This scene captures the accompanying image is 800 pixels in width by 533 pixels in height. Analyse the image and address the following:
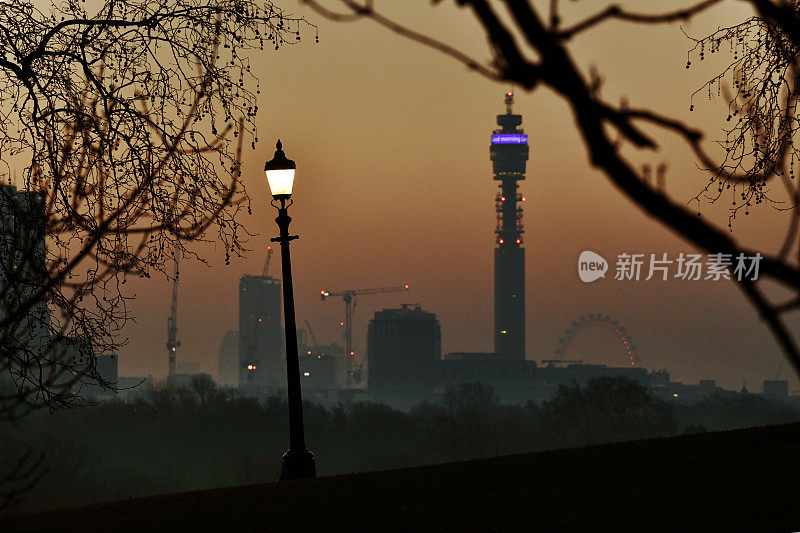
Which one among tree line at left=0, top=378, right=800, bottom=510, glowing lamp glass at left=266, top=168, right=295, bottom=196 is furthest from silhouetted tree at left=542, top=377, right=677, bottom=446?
glowing lamp glass at left=266, top=168, right=295, bottom=196

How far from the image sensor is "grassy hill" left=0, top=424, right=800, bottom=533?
31.5ft

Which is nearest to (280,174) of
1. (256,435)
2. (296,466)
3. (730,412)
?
(296,466)

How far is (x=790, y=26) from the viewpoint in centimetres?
237

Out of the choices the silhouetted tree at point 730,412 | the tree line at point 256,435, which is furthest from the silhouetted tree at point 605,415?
the silhouetted tree at point 730,412

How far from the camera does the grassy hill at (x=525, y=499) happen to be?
31.5 ft

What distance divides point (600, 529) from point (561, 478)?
2975 mm

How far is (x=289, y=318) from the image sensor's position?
14.1 metres

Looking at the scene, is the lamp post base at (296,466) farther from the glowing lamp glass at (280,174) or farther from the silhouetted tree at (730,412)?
the silhouetted tree at (730,412)

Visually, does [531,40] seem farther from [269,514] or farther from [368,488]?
[368,488]

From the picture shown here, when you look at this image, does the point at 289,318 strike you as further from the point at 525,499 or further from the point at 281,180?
the point at 525,499

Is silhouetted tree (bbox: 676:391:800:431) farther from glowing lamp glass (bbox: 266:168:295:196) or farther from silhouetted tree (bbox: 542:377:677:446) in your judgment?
glowing lamp glass (bbox: 266:168:295:196)

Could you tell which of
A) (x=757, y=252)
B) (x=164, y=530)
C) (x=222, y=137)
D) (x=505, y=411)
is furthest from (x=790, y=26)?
(x=505, y=411)

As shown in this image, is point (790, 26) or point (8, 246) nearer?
point (790, 26)

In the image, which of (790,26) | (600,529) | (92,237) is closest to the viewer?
(790,26)
